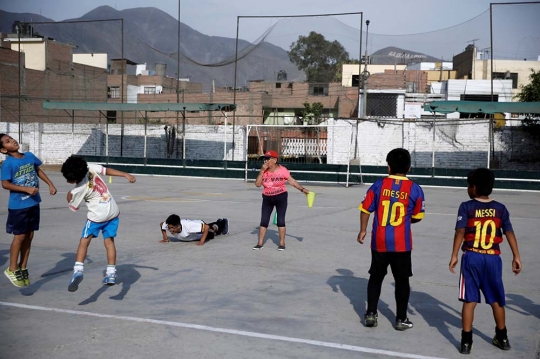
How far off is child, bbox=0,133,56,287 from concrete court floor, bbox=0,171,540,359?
26 centimetres

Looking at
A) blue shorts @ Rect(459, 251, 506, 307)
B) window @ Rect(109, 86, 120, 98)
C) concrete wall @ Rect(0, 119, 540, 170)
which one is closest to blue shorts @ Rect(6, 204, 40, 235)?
blue shorts @ Rect(459, 251, 506, 307)

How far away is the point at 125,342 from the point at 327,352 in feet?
5.74

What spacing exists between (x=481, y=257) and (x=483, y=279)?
0.63 feet

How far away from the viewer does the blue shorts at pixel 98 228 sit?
7.35 metres

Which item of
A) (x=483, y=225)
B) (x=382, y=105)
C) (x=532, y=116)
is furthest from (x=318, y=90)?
(x=483, y=225)

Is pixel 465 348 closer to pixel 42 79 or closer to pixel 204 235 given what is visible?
pixel 204 235

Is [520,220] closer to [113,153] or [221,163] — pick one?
[221,163]

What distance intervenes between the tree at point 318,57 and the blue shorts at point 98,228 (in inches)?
2423

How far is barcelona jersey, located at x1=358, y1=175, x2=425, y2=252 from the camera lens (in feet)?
20.3

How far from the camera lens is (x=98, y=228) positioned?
7.42 meters

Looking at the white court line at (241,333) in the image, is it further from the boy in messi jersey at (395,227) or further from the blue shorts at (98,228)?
the blue shorts at (98,228)

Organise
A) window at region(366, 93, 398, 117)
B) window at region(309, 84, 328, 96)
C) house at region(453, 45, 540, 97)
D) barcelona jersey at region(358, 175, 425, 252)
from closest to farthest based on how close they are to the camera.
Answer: barcelona jersey at region(358, 175, 425, 252) → window at region(366, 93, 398, 117) → house at region(453, 45, 540, 97) → window at region(309, 84, 328, 96)

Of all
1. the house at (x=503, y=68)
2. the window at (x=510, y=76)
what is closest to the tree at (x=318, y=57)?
the house at (x=503, y=68)

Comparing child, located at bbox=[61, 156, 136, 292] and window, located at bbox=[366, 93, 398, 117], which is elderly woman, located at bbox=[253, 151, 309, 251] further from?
window, located at bbox=[366, 93, 398, 117]
